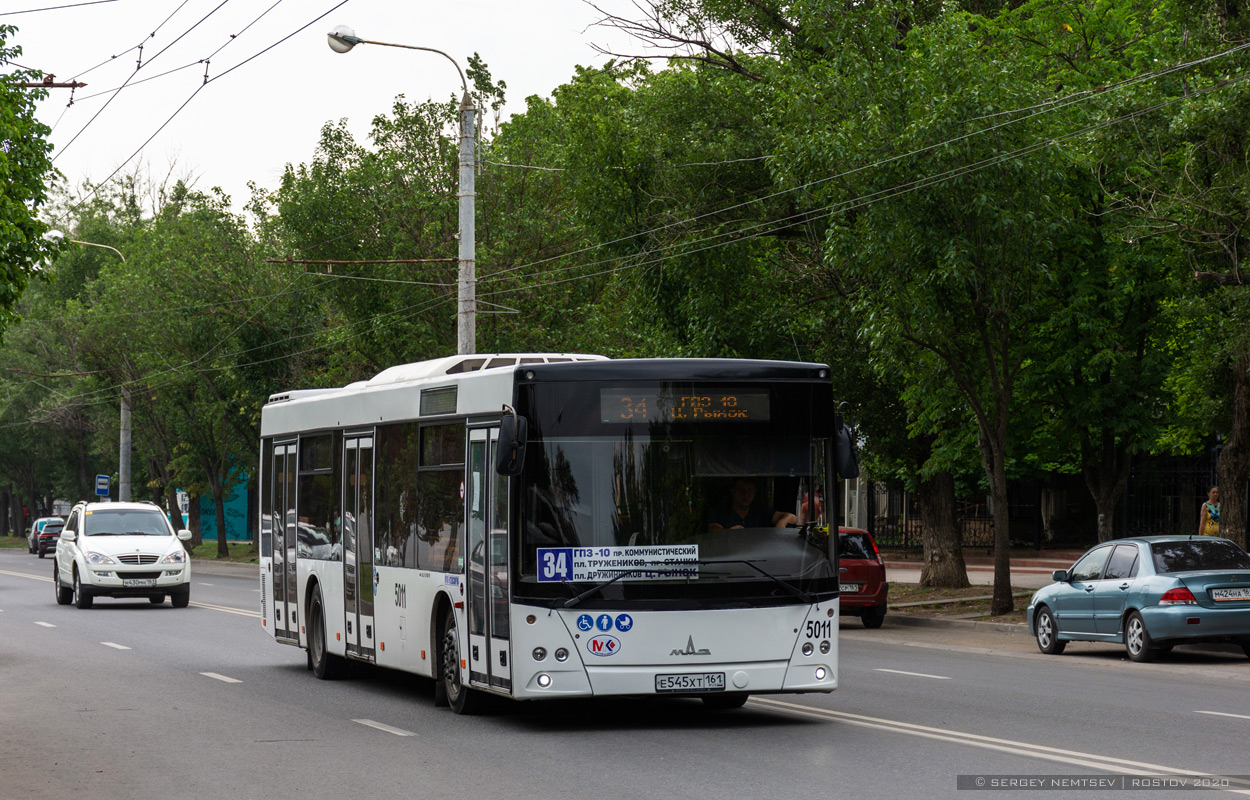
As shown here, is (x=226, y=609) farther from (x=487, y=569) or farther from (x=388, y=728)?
(x=487, y=569)

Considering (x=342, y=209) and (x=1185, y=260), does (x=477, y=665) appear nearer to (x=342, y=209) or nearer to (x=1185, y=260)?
(x=1185, y=260)

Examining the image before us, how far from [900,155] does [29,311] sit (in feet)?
196

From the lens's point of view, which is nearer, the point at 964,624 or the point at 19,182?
the point at 19,182

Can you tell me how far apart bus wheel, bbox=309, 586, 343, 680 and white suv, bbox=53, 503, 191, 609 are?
12399 millimetres

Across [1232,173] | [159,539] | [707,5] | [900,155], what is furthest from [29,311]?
[1232,173]

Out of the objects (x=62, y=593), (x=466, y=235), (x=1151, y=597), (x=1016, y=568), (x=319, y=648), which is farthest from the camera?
(x=1016, y=568)

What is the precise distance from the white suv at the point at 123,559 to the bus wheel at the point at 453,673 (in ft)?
54.0

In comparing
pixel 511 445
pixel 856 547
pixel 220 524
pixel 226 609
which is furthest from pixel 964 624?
pixel 220 524

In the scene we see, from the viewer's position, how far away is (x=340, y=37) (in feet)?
82.2

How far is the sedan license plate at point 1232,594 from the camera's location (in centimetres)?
1775

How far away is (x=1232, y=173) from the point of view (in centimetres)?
1906

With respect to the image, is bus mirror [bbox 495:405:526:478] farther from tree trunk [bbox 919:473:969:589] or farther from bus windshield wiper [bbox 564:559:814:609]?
tree trunk [bbox 919:473:969:589]

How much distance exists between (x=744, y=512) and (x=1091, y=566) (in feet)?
30.5

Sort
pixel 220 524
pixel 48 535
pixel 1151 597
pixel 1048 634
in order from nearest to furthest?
pixel 1151 597, pixel 1048 634, pixel 220 524, pixel 48 535
